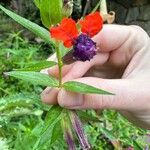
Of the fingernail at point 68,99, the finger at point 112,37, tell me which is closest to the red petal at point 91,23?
the fingernail at point 68,99

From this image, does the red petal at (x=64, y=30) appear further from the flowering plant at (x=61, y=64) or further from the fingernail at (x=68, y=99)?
the fingernail at (x=68, y=99)

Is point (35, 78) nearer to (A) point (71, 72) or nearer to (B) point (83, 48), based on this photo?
(B) point (83, 48)

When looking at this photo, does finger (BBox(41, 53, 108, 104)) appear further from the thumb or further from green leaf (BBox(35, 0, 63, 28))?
green leaf (BBox(35, 0, 63, 28))

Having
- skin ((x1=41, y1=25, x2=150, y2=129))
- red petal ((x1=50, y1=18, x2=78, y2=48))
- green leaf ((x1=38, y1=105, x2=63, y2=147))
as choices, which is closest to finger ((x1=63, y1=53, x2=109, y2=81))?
skin ((x1=41, y1=25, x2=150, y2=129))

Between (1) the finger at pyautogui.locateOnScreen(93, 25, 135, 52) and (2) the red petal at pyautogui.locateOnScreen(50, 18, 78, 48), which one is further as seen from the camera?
(1) the finger at pyautogui.locateOnScreen(93, 25, 135, 52)

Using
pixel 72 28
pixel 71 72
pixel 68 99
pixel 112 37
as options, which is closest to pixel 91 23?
pixel 72 28
